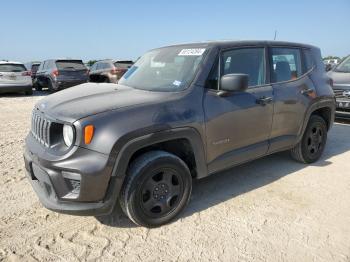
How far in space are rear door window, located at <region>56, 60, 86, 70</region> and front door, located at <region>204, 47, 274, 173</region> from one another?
41.2 feet

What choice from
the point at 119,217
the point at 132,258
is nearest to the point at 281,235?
the point at 132,258

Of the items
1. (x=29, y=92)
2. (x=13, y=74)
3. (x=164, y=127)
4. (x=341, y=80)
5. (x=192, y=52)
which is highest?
(x=192, y=52)

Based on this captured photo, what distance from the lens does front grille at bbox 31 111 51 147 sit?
2.98m

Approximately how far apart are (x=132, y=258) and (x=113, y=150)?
93 cm

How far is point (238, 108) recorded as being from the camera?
3.62m

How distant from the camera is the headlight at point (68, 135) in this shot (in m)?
2.78

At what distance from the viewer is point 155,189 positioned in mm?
3143

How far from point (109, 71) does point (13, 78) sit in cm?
409

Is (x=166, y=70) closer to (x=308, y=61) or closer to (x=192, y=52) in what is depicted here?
(x=192, y=52)

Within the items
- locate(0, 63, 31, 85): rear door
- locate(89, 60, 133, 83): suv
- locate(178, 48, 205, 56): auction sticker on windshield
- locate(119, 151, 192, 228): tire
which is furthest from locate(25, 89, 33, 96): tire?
locate(119, 151, 192, 228): tire

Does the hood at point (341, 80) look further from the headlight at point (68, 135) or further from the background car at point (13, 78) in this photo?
the background car at point (13, 78)

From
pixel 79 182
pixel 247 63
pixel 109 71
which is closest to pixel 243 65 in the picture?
pixel 247 63

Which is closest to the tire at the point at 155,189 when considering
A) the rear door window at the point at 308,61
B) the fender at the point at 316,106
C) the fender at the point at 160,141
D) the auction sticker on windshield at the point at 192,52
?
the fender at the point at 160,141

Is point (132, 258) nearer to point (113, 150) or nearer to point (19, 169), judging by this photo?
point (113, 150)
